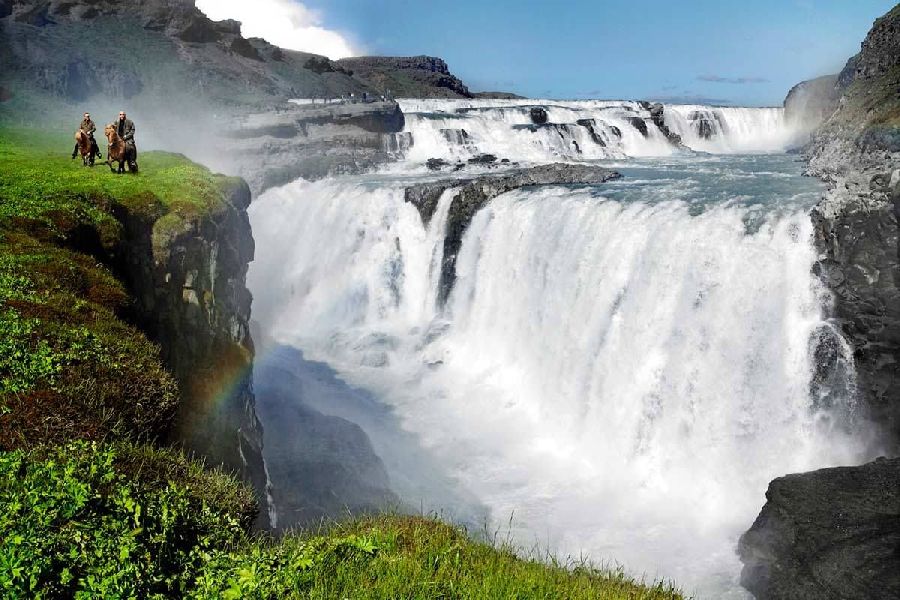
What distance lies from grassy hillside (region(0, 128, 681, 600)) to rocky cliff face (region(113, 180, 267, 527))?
280 centimetres

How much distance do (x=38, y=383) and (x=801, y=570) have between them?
10615mm

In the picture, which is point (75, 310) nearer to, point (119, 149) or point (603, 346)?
point (119, 149)

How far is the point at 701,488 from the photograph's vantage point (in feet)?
46.6

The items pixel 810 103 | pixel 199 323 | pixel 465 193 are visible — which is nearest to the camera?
pixel 199 323

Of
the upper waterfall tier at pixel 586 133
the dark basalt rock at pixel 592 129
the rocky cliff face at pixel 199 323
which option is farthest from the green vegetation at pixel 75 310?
the dark basalt rock at pixel 592 129

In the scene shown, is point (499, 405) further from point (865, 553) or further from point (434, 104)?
point (434, 104)

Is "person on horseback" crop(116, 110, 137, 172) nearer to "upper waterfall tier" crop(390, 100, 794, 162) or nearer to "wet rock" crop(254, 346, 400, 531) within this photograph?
"wet rock" crop(254, 346, 400, 531)

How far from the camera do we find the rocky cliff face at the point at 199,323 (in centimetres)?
1158

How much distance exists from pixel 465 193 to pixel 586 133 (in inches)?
949

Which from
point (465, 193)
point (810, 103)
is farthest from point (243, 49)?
point (465, 193)

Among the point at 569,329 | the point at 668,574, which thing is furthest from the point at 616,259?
the point at 668,574

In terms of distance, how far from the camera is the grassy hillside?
3.92 metres

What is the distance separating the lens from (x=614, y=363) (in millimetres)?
17156

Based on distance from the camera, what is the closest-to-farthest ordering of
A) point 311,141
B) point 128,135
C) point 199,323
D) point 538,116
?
point 199,323, point 128,135, point 311,141, point 538,116
